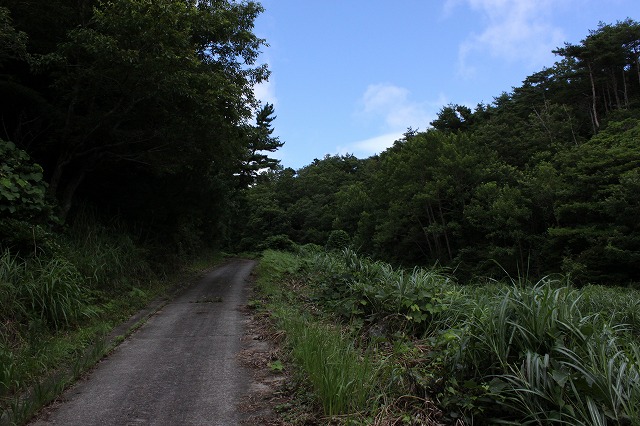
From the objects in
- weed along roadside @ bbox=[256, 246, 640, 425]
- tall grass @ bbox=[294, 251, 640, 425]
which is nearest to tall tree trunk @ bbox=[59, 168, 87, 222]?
weed along roadside @ bbox=[256, 246, 640, 425]

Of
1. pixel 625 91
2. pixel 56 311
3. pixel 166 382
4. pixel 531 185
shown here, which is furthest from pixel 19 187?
pixel 625 91

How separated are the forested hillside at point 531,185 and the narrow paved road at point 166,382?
10.3 meters

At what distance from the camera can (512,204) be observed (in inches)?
1012

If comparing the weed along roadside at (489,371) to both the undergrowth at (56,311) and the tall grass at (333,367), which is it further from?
the undergrowth at (56,311)

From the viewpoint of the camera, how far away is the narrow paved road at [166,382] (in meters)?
3.73

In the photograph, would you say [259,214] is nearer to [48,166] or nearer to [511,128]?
[511,128]

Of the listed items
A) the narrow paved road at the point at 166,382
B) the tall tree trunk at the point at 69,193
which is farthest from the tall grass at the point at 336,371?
the tall tree trunk at the point at 69,193

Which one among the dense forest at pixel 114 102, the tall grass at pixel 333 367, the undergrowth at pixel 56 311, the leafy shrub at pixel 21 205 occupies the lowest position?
the tall grass at pixel 333 367

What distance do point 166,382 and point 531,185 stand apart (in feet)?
88.3

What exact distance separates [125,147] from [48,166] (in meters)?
2.00

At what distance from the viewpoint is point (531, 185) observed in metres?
26.6

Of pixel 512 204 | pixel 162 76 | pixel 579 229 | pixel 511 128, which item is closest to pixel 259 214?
pixel 511 128

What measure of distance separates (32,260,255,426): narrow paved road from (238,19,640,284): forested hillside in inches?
405

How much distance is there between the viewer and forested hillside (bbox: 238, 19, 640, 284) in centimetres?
2184
